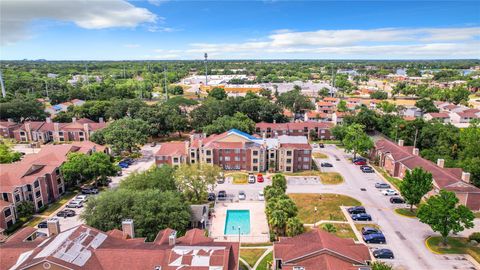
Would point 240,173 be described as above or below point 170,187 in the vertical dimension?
below

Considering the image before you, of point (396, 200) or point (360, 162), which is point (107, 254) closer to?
point (396, 200)

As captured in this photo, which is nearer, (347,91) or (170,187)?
(170,187)

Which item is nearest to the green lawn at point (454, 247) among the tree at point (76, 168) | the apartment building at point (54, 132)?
the tree at point (76, 168)

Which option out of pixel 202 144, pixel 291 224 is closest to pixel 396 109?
pixel 202 144

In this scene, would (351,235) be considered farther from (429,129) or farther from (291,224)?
(429,129)

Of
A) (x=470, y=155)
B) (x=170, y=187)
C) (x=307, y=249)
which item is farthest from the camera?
(x=470, y=155)

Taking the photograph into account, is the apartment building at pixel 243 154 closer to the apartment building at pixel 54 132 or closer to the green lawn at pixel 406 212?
the green lawn at pixel 406 212

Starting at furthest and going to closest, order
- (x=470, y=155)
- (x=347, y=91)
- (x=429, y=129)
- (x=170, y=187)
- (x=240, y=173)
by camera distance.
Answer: (x=347, y=91), (x=429, y=129), (x=240, y=173), (x=470, y=155), (x=170, y=187)
